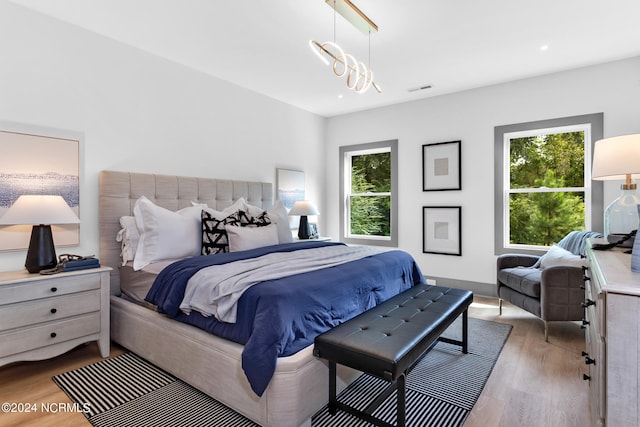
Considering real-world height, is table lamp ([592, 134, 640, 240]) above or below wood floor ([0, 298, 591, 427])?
above

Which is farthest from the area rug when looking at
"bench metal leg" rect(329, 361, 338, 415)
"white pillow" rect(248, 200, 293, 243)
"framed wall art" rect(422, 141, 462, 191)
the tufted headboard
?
"framed wall art" rect(422, 141, 462, 191)

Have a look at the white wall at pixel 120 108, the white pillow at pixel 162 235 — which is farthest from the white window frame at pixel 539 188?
the white pillow at pixel 162 235

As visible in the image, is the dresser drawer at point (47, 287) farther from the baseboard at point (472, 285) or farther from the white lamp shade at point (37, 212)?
the baseboard at point (472, 285)

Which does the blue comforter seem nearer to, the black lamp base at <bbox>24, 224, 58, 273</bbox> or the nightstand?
the nightstand

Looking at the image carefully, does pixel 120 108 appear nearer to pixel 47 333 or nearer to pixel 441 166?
pixel 47 333

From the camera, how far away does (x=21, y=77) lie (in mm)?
2629

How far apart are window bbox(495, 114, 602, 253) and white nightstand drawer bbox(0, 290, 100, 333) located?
13.9 feet

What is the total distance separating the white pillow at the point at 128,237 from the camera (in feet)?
9.65

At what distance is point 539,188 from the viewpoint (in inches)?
161

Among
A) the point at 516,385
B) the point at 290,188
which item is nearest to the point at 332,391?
the point at 516,385

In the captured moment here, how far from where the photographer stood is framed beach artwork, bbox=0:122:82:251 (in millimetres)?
2545

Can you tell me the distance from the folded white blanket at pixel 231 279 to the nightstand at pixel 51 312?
93cm

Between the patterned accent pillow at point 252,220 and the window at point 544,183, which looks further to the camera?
the window at point 544,183

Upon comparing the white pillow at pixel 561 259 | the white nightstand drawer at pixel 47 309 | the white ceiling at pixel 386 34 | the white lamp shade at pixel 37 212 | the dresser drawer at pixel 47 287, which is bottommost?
the white nightstand drawer at pixel 47 309
